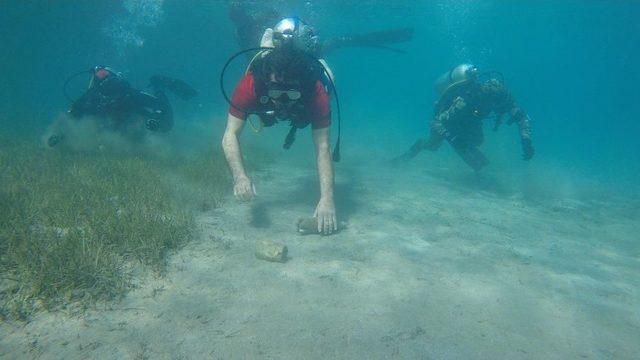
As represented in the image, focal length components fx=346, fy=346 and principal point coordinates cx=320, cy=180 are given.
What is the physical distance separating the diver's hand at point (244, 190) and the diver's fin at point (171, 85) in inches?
277

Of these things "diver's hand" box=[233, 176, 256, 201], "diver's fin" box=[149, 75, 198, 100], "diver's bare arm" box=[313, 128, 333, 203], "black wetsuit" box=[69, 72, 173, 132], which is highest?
"diver's fin" box=[149, 75, 198, 100]

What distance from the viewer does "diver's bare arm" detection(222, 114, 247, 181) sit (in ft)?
15.7

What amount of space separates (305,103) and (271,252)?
207 cm

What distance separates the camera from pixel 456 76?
33.3 feet

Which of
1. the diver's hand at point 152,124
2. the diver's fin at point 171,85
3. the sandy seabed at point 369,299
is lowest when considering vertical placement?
the sandy seabed at point 369,299

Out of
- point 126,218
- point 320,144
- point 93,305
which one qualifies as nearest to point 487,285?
point 320,144

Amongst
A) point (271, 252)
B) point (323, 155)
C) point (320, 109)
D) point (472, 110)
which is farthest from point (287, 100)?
point (472, 110)

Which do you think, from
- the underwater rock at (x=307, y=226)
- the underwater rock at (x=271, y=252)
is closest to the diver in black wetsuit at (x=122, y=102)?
the underwater rock at (x=307, y=226)

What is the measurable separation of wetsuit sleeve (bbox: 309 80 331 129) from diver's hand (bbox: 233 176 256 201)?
4.46 ft

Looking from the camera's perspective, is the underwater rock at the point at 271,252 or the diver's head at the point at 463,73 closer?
the underwater rock at the point at 271,252

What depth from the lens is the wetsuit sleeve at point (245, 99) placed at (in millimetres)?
4867

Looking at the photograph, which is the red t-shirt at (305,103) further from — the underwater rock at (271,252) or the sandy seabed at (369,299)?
the underwater rock at (271,252)

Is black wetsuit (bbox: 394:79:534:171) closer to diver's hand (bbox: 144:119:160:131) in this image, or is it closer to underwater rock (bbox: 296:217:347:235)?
underwater rock (bbox: 296:217:347:235)

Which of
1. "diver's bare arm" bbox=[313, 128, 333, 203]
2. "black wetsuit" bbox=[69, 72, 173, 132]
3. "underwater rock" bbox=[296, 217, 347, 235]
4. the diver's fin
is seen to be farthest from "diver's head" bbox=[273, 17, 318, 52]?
the diver's fin
